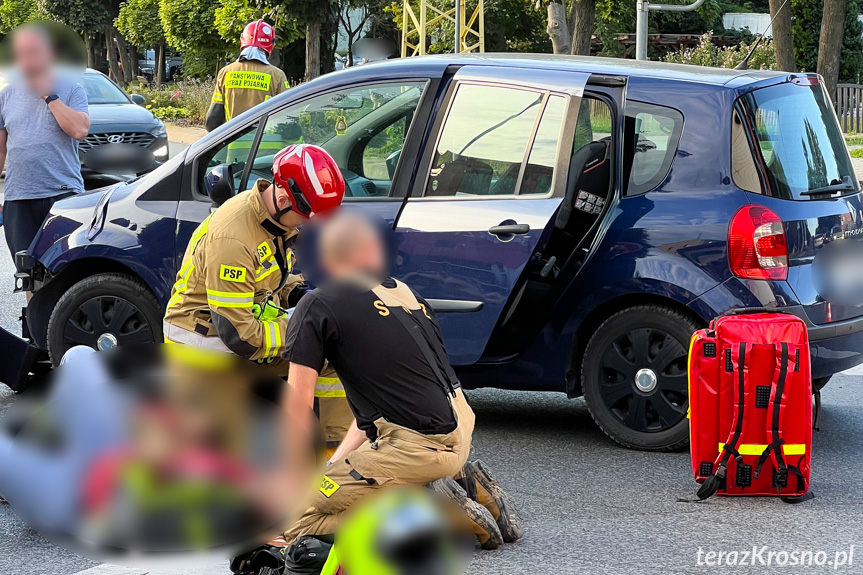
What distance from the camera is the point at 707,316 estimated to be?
5.20 metres

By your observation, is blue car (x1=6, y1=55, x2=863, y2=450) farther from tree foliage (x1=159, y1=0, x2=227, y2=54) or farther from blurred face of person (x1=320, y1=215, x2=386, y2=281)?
tree foliage (x1=159, y1=0, x2=227, y2=54)

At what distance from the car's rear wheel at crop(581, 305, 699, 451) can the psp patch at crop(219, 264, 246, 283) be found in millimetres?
1939

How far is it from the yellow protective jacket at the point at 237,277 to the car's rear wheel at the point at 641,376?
171 centimetres

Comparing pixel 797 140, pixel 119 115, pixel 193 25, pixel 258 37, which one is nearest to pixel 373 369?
pixel 797 140

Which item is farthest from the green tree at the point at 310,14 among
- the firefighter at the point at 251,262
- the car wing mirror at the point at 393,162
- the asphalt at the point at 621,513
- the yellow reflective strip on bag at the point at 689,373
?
the firefighter at the point at 251,262

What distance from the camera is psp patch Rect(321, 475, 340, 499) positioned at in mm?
3365

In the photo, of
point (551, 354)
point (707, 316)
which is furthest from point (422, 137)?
point (707, 316)

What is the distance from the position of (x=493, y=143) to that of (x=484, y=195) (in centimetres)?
24

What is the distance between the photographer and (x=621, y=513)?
4.63 meters

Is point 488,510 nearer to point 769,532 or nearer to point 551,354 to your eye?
point 769,532

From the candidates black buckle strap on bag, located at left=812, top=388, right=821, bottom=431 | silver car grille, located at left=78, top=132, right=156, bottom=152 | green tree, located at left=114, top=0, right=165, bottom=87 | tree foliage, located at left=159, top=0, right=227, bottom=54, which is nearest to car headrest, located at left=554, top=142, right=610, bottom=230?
Result: black buckle strap on bag, located at left=812, top=388, right=821, bottom=431

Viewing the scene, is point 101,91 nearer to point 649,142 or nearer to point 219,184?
point 219,184

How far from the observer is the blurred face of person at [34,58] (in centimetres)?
668

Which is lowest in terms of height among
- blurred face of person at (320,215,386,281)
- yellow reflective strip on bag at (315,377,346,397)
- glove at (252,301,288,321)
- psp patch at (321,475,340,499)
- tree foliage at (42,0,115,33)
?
psp patch at (321,475,340,499)
